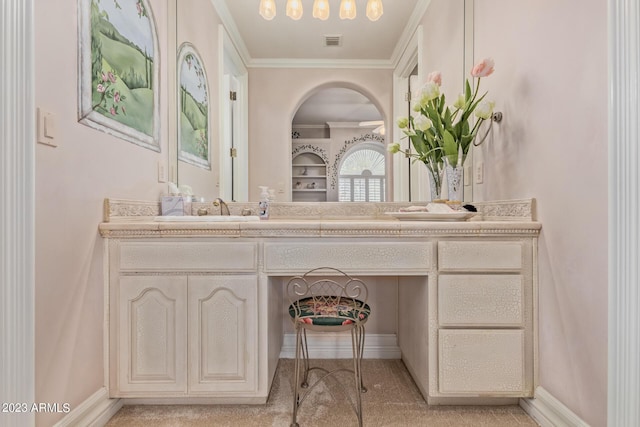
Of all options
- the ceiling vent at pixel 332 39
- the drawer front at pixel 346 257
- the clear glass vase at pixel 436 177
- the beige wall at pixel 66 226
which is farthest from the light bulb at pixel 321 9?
the drawer front at pixel 346 257

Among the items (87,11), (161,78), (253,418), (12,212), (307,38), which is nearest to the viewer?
(12,212)

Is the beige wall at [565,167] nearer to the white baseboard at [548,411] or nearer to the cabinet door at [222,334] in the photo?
the white baseboard at [548,411]

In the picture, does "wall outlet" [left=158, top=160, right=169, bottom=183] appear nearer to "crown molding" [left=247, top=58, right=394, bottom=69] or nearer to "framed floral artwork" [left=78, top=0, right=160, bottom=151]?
"framed floral artwork" [left=78, top=0, right=160, bottom=151]

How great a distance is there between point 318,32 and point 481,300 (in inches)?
69.5

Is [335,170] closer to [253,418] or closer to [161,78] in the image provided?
[161,78]

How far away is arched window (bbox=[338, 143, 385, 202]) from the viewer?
2037mm

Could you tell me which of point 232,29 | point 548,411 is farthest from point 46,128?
point 548,411

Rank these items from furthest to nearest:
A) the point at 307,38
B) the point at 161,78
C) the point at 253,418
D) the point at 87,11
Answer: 1. the point at 307,38
2. the point at 161,78
3. the point at 253,418
4. the point at 87,11

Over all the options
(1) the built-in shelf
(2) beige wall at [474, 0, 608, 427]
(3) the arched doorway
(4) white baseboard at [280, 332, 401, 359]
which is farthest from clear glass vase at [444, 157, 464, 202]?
(4) white baseboard at [280, 332, 401, 359]

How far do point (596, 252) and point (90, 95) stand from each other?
78.2 inches

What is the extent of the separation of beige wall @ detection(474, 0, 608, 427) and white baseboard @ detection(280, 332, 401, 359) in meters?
0.85

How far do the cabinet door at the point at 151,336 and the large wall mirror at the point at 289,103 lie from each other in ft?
2.47

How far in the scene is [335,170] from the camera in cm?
202

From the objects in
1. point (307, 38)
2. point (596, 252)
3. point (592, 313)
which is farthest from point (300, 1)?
point (592, 313)
